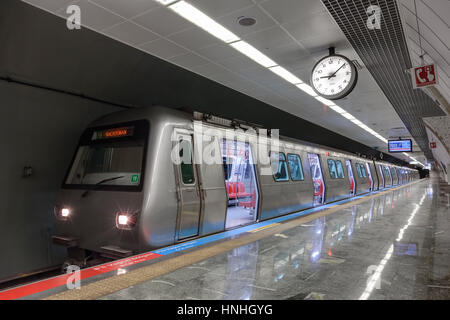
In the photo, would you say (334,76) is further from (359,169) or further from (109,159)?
(359,169)

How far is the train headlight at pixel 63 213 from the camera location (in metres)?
4.41

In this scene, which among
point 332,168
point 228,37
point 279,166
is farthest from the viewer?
point 332,168

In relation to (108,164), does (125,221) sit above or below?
below

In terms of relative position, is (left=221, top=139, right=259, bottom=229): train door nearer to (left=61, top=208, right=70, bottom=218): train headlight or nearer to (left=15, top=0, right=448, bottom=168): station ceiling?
(left=15, top=0, right=448, bottom=168): station ceiling

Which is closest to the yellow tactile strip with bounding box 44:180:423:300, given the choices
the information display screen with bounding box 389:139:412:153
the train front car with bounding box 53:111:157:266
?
the train front car with bounding box 53:111:157:266

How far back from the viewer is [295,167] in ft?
26.3

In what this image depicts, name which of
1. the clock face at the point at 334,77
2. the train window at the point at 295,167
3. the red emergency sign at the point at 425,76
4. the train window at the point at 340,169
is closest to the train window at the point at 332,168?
the train window at the point at 340,169

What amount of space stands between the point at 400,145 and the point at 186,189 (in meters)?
16.2

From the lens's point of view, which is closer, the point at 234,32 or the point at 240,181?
the point at 234,32

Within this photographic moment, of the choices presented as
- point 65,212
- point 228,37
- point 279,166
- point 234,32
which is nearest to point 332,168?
point 279,166

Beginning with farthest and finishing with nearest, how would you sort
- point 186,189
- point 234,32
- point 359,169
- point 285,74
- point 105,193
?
point 359,169, point 285,74, point 234,32, point 186,189, point 105,193

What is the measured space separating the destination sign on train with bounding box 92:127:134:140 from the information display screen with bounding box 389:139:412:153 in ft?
53.8

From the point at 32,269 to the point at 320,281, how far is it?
502 centimetres

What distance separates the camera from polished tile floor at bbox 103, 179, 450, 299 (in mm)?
2252
